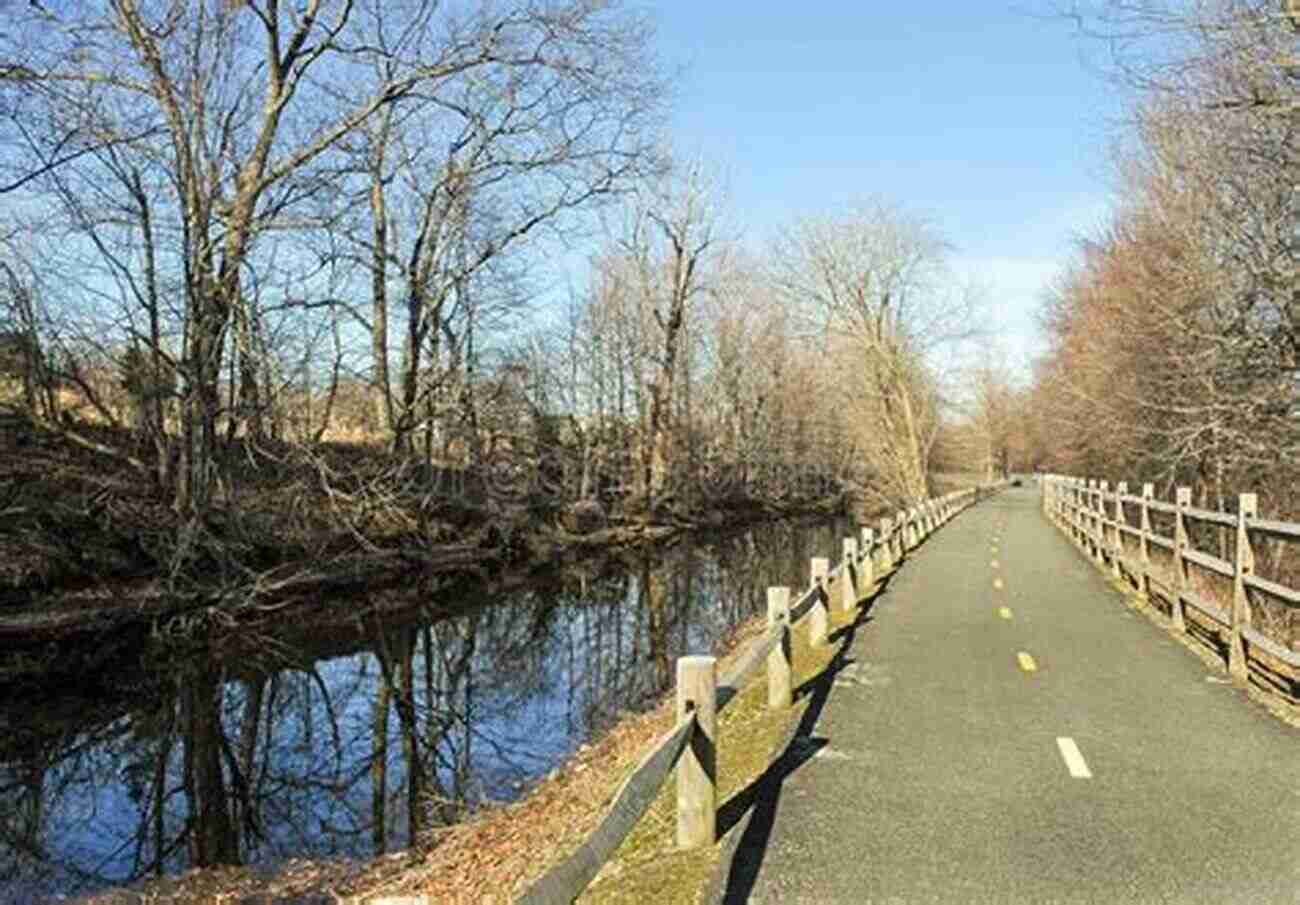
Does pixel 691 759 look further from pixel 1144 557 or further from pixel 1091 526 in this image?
pixel 1091 526

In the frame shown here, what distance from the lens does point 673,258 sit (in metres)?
50.1

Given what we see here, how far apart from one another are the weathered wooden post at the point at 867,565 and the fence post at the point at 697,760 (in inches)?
450

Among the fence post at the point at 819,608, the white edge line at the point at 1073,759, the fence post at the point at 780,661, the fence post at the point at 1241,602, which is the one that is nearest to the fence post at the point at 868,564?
the fence post at the point at 819,608

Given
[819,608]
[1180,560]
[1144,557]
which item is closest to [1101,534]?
[1144,557]

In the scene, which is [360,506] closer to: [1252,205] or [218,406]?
[218,406]

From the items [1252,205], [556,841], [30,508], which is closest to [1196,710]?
[556,841]

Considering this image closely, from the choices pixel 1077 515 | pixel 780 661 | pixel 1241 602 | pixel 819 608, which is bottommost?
pixel 780 661

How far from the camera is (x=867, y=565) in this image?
724 inches

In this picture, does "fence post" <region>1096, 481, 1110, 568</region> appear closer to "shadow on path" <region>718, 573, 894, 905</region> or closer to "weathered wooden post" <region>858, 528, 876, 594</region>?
"weathered wooden post" <region>858, 528, 876, 594</region>

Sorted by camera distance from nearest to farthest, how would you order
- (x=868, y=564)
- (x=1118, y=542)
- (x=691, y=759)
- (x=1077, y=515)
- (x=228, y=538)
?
(x=691, y=759) < (x=868, y=564) < (x=1118, y=542) < (x=228, y=538) < (x=1077, y=515)

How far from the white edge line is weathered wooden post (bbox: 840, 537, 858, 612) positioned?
7.16 meters

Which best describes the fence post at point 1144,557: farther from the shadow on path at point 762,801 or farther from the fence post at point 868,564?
the shadow on path at point 762,801

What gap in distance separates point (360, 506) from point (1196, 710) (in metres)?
17.4

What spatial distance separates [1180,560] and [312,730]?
38.0 ft
